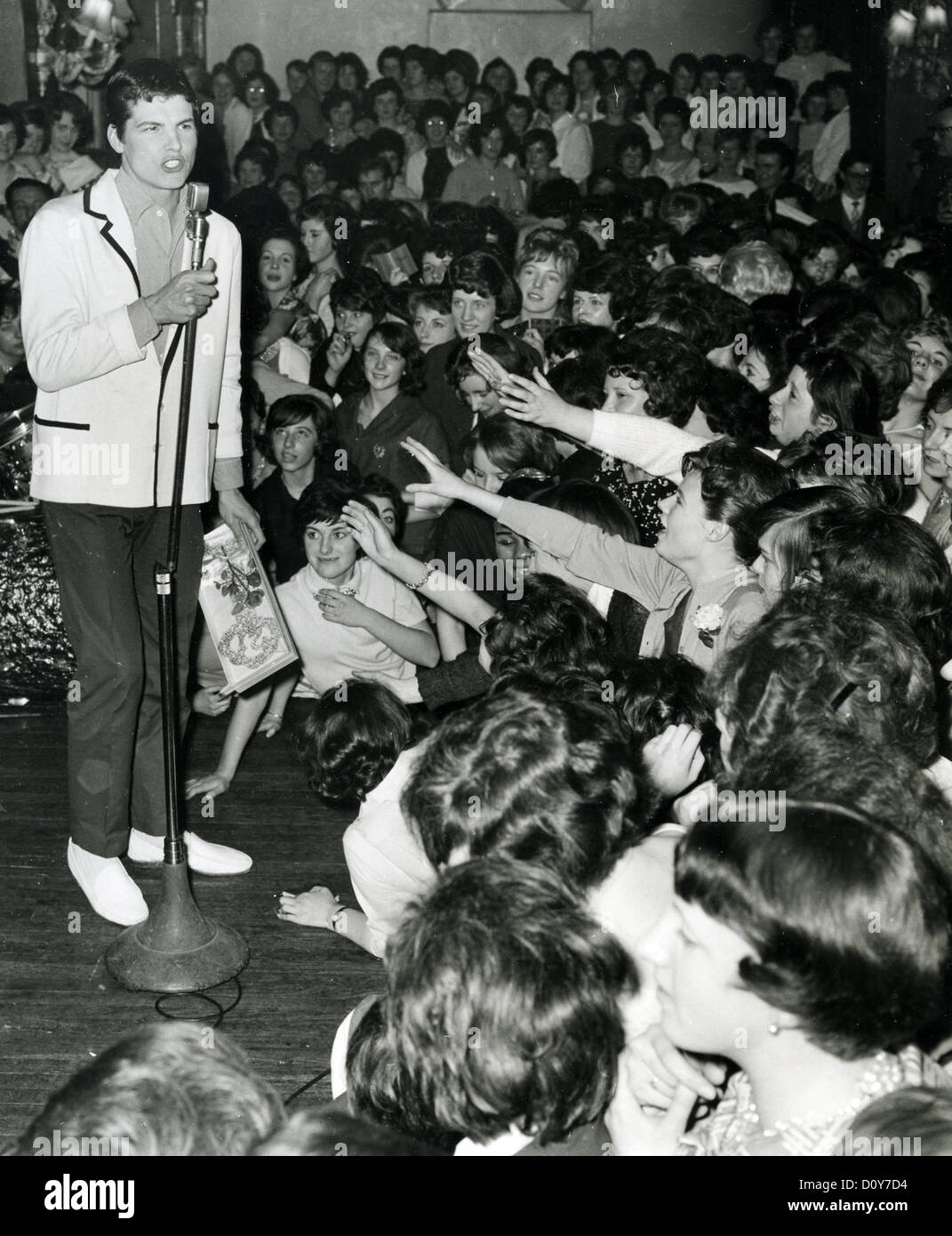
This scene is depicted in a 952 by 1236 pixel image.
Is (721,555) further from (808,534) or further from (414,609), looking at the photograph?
(414,609)

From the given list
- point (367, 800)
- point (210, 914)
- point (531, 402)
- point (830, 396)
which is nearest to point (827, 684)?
point (367, 800)

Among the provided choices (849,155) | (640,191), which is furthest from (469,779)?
(849,155)

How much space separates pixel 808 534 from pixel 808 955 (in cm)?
111

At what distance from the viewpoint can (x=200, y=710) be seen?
13.2 ft

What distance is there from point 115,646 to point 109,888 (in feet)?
1.74

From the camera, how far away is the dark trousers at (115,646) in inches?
106

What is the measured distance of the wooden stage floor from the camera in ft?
7.77

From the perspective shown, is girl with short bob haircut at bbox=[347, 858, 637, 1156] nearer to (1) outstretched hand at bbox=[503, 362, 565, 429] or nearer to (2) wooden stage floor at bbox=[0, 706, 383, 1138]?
(2) wooden stage floor at bbox=[0, 706, 383, 1138]

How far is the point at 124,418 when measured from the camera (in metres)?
2.68

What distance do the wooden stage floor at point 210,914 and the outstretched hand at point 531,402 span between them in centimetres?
114

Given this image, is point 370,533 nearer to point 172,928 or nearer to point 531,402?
point 531,402

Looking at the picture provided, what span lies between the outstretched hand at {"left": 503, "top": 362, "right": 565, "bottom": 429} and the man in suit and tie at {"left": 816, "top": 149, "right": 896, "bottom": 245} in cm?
494

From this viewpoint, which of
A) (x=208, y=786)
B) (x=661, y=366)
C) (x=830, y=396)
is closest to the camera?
(x=830, y=396)

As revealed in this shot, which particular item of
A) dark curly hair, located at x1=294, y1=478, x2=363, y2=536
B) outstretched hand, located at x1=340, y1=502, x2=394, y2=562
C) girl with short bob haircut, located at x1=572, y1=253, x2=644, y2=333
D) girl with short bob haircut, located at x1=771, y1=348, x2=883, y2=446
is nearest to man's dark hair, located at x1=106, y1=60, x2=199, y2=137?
outstretched hand, located at x1=340, y1=502, x2=394, y2=562
